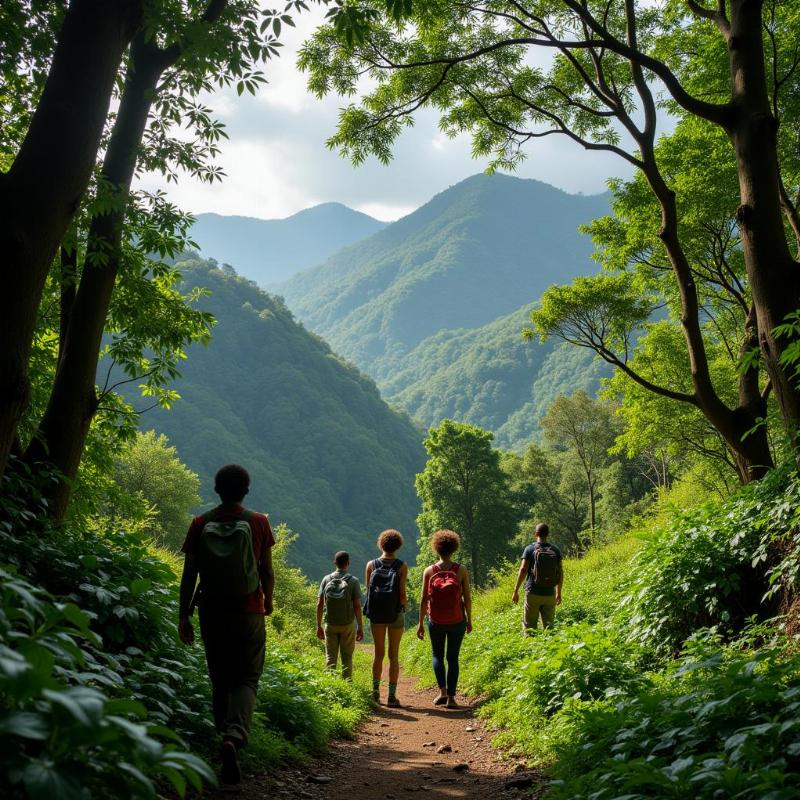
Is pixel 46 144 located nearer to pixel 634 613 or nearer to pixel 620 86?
pixel 634 613

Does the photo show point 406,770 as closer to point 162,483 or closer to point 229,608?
point 229,608

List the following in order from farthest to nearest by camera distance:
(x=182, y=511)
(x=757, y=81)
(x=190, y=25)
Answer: (x=182, y=511) → (x=757, y=81) → (x=190, y=25)

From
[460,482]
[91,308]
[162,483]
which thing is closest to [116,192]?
[91,308]

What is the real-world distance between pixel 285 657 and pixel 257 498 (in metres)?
100.0

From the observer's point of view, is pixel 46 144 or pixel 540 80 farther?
pixel 540 80

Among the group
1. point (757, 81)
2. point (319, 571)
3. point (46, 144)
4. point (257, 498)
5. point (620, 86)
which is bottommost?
point (319, 571)

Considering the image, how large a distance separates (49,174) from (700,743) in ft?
15.1

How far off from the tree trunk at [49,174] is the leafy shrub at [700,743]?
369cm

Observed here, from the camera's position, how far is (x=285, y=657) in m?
8.07

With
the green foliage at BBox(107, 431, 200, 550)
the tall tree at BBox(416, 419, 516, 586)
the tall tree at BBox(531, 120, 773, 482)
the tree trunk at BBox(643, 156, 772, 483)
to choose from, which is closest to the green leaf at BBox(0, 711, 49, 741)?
the tree trunk at BBox(643, 156, 772, 483)

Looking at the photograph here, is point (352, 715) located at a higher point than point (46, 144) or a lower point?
lower

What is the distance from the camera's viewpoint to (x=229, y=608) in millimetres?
4188

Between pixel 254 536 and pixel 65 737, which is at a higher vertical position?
pixel 254 536

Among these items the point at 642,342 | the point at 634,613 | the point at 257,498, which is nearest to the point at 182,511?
the point at 642,342
